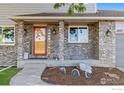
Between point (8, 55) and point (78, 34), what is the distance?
17.1 feet

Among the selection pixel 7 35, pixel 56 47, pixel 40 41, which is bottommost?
pixel 56 47

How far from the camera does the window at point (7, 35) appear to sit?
22312 mm

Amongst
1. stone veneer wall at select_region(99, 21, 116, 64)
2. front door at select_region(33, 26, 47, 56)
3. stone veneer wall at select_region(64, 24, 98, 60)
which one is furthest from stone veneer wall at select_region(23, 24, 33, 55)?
stone veneer wall at select_region(99, 21, 116, 64)

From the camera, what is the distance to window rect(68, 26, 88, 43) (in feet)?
72.5

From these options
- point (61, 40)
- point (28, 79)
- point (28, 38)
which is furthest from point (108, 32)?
point (28, 79)

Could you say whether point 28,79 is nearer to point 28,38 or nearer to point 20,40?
point 20,40

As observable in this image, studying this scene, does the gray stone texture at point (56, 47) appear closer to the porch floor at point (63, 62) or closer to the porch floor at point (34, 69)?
the porch floor at point (63, 62)

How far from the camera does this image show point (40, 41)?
73.1 ft

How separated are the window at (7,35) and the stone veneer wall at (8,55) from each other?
38 cm

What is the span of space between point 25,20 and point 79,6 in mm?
7821

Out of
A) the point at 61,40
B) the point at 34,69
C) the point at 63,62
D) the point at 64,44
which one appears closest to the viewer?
the point at 34,69

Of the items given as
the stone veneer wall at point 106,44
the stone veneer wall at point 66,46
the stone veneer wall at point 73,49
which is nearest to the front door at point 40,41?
the stone veneer wall at point 66,46
